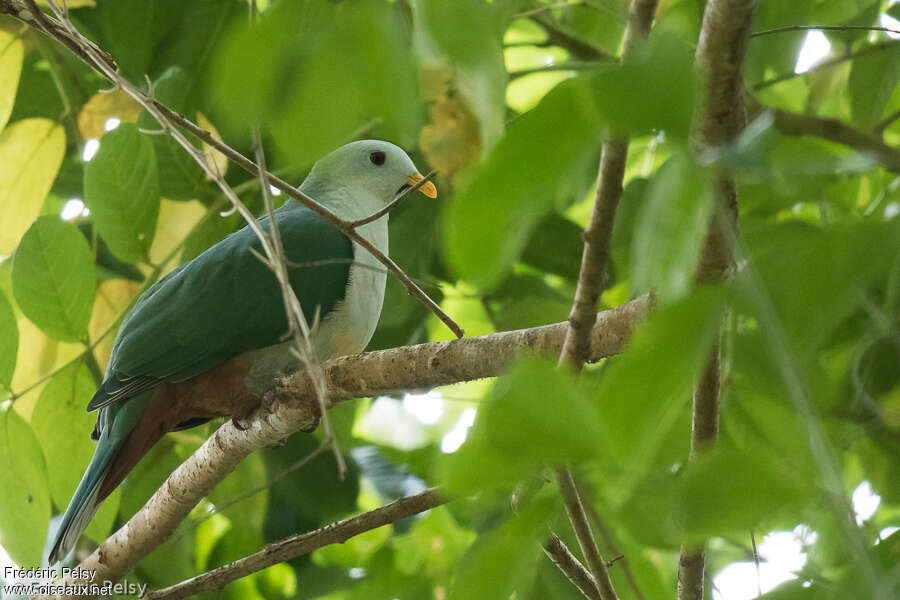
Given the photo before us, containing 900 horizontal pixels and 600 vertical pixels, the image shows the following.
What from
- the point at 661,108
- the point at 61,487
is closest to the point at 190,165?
the point at 61,487

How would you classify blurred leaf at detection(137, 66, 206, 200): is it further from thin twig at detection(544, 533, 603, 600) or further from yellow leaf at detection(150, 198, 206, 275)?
thin twig at detection(544, 533, 603, 600)

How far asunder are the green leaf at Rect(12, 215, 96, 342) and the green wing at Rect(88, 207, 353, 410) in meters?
0.14

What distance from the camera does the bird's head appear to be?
2.52 m

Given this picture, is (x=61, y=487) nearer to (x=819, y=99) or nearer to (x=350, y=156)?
(x=350, y=156)

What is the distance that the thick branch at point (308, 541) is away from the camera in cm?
152

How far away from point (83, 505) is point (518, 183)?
5.49 ft

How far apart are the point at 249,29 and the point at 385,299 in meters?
1.71

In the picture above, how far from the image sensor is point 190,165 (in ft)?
7.00

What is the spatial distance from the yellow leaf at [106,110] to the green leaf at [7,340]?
0.76 m

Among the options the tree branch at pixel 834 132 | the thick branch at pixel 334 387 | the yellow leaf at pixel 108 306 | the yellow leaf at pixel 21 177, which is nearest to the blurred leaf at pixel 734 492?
the tree branch at pixel 834 132

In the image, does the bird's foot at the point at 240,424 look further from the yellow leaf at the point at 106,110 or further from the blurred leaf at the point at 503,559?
the blurred leaf at the point at 503,559

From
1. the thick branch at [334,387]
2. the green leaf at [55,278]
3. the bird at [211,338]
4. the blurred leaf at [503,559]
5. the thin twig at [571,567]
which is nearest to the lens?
the blurred leaf at [503,559]

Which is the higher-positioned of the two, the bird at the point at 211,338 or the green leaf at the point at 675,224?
the bird at the point at 211,338

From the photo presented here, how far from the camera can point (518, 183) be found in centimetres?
44
